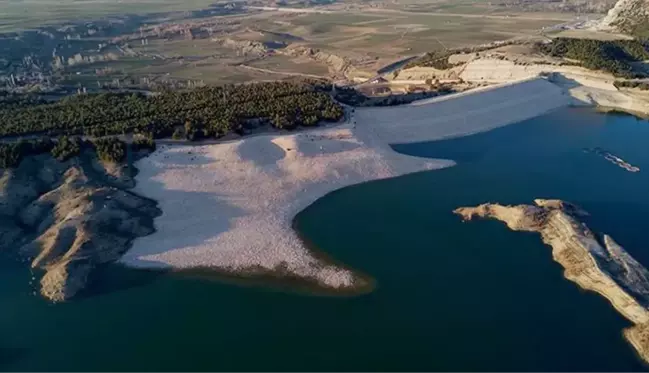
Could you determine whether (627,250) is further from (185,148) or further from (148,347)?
(185,148)

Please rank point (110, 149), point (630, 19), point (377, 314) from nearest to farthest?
point (377, 314) → point (110, 149) → point (630, 19)

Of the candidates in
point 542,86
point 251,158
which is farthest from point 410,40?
point 251,158

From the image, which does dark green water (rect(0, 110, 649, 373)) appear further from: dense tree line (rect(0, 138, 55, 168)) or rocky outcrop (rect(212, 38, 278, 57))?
rocky outcrop (rect(212, 38, 278, 57))

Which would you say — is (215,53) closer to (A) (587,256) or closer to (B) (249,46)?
(B) (249,46)

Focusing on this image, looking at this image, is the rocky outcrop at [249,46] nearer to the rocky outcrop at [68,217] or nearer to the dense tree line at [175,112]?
the dense tree line at [175,112]

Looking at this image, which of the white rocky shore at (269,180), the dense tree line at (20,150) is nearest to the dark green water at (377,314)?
the white rocky shore at (269,180)

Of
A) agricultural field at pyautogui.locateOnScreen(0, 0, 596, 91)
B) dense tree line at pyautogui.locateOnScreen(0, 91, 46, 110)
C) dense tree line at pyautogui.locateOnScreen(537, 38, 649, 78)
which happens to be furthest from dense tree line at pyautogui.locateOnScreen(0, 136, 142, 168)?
dense tree line at pyautogui.locateOnScreen(537, 38, 649, 78)

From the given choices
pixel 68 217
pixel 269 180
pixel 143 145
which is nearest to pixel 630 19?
pixel 269 180
